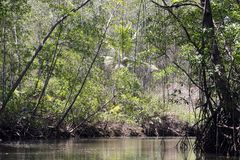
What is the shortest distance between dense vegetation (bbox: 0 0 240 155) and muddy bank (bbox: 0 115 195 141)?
0.30ft

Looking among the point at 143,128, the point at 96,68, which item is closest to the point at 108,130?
the point at 143,128

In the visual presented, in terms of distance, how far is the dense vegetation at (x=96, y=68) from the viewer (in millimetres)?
12523

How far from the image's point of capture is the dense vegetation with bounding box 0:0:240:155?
493 inches

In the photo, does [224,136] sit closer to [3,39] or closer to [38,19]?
[3,39]

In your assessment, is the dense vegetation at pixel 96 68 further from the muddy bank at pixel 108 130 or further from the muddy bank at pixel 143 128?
the muddy bank at pixel 143 128

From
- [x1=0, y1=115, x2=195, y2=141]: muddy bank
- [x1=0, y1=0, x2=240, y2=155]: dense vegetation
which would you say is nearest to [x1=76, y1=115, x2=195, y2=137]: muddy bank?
[x1=0, y1=115, x2=195, y2=141]: muddy bank

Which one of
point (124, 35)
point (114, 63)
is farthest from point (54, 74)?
point (114, 63)

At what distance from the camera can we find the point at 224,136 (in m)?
12.3

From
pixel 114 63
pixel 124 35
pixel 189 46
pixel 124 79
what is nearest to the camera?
pixel 189 46

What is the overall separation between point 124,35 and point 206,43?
11.9m

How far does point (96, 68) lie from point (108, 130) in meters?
3.62

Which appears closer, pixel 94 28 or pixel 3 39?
pixel 3 39

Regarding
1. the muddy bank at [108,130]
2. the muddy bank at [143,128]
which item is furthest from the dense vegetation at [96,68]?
the muddy bank at [143,128]

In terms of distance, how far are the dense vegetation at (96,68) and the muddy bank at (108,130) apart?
91 millimetres
